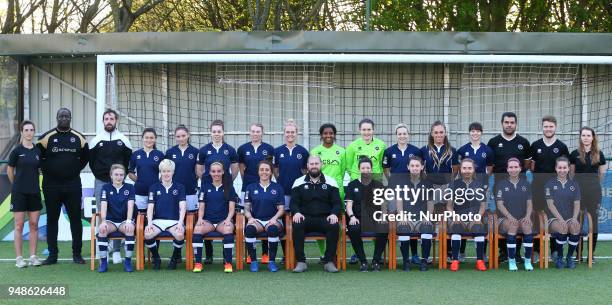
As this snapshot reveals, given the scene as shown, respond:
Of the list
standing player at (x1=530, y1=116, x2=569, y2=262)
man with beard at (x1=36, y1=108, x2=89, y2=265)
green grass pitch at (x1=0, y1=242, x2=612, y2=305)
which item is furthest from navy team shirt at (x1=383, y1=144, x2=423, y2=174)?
man with beard at (x1=36, y1=108, x2=89, y2=265)

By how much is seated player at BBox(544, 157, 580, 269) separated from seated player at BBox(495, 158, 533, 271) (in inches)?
10.1

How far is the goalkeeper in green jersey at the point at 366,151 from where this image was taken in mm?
8750

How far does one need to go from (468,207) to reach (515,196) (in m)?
0.53

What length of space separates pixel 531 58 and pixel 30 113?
720 centimetres

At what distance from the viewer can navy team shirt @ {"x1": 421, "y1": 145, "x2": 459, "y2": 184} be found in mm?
8672

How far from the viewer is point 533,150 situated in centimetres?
887

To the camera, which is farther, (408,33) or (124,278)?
(408,33)

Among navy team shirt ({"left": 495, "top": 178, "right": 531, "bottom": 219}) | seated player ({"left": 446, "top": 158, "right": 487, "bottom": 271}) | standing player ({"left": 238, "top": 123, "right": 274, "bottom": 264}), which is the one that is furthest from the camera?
standing player ({"left": 238, "top": 123, "right": 274, "bottom": 264})

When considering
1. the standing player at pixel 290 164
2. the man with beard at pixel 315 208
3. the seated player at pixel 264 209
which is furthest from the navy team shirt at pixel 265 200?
the standing player at pixel 290 164

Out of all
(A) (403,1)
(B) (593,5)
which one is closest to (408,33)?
(A) (403,1)

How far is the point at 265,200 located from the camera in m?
8.52

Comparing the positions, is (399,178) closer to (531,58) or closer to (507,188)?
(507,188)

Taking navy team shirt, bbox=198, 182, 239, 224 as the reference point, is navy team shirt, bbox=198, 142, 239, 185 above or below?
above

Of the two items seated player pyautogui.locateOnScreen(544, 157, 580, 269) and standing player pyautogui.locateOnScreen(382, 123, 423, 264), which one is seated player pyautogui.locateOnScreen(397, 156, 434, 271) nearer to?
standing player pyautogui.locateOnScreen(382, 123, 423, 264)
